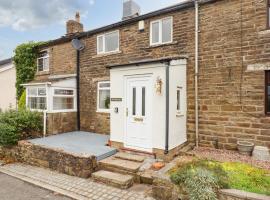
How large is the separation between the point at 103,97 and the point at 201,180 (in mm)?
7819

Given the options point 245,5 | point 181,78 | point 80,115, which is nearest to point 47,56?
point 80,115

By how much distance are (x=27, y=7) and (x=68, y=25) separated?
331 centimetres

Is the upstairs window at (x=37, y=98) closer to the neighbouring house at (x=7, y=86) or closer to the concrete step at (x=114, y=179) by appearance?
the concrete step at (x=114, y=179)

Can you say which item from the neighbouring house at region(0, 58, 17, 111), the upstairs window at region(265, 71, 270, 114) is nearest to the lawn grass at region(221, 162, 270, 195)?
the upstairs window at region(265, 71, 270, 114)

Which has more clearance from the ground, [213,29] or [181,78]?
[213,29]

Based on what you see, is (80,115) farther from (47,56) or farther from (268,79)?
(268,79)

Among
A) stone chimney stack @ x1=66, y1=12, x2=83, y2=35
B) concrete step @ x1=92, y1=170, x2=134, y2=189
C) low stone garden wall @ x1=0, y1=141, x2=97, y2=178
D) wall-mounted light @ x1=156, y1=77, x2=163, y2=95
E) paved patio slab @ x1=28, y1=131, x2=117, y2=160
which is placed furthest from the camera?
stone chimney stack @ x1=66, y1=12, x2=83, y2=35

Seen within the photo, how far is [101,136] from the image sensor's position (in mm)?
11047

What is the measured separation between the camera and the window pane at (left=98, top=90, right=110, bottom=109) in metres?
11.5

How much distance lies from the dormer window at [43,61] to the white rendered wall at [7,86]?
5.57 m

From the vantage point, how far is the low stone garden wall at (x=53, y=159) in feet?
23.7

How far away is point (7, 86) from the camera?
63.8 ft

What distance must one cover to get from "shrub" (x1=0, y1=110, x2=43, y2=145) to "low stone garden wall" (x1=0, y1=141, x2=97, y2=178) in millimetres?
680

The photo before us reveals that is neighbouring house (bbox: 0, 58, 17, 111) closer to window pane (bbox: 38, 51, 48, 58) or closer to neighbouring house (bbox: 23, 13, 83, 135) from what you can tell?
window pane (bbox: 38, 51, 48, 58)
